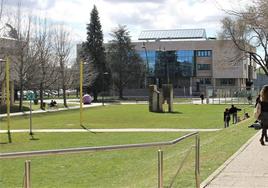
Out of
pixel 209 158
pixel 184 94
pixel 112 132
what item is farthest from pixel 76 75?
pixel 209 158

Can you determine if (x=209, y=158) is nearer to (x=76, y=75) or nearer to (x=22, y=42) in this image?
(x=22, y=42)

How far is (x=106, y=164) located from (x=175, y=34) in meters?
127

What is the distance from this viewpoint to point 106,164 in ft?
41.3

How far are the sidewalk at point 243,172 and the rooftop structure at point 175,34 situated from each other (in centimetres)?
12137

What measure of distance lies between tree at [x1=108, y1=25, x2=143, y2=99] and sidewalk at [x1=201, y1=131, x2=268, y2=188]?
9695 cm

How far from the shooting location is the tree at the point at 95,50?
99.6 m

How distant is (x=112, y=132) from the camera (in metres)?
29.9

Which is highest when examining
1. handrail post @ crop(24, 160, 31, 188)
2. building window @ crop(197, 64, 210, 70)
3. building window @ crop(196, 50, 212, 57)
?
building window @ crop(196, 50, 212, 57)

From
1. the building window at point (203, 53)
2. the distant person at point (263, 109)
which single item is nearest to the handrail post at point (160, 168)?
the distant person at point (263, 109)

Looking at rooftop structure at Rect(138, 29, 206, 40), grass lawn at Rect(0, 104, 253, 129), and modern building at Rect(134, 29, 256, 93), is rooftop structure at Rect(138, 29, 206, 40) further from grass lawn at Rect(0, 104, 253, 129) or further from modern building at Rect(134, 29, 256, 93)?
grass lawn at Rect(0, 104, 253, 129)

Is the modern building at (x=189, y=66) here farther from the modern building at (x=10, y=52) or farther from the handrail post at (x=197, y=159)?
the handrail post at (x=197, y=159)

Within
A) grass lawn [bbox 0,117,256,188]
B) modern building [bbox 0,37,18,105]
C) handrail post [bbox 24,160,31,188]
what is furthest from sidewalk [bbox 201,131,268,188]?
modern building [bbox 0,37,18,105]

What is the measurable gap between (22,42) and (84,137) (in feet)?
113

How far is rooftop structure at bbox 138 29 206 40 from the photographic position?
13400cm
